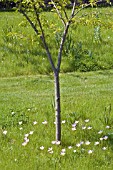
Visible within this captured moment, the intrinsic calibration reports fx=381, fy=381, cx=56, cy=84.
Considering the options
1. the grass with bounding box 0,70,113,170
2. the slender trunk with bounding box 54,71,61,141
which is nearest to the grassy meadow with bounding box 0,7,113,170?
the grass with bounding box 0,70,113,170

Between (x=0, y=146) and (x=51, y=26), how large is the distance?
4.96 feet

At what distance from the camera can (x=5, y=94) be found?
22.6 ft

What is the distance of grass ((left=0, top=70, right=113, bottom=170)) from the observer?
158 inches

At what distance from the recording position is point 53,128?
4840 mm

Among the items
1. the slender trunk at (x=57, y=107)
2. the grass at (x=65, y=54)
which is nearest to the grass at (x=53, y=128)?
the slender trunk at (x=57, y=107)

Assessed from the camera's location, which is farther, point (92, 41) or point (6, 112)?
point (92, 41)

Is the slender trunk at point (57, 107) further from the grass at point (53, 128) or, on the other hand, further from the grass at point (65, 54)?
the grass at point (65, 54)

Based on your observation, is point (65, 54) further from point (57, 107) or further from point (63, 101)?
point (57, 107)

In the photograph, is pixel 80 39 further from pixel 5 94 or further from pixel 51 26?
pixel 51 26

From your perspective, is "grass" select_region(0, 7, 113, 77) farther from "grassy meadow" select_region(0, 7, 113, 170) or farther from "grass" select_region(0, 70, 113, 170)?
"grass" select_region(0, 70, 113, 170)

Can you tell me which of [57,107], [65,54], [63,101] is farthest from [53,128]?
[65,54]

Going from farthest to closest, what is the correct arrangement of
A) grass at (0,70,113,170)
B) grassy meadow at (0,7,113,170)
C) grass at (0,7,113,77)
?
grass at (0,7,113,77) < grassy meadow at (0,7,113,170) < grass at (0,70,113,170)

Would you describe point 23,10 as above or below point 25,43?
above

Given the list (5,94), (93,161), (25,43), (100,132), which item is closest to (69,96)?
(5,94)
